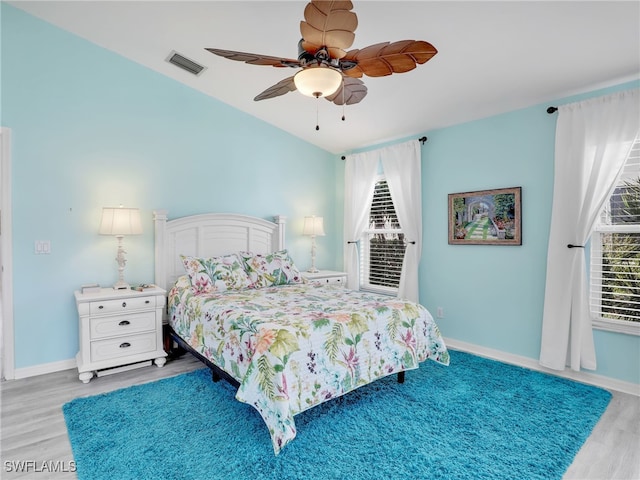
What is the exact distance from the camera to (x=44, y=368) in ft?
10.8

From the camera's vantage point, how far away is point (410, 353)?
283cm

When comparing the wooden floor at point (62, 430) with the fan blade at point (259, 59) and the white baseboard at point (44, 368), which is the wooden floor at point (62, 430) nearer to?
the white baseboard at point (44, 368)

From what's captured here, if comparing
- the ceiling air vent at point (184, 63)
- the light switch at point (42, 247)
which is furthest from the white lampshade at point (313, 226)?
the light switch at point (42, 247)

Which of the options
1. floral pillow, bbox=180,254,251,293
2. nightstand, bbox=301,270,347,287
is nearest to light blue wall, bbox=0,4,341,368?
floral pillow, bbox=180,254,251,293

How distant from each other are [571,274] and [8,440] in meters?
4.31

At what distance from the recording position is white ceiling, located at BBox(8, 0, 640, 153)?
2426mm

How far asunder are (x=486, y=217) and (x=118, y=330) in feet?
12.5

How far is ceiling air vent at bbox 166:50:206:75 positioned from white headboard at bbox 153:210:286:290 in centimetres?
152

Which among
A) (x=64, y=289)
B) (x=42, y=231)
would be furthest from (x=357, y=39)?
(x=64, y=289)

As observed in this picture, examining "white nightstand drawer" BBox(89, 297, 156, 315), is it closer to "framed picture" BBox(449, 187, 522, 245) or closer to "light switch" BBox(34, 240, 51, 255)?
"light switch" BBox(34, 240, 51, 255)

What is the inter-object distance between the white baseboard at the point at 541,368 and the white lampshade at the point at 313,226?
6.98ft

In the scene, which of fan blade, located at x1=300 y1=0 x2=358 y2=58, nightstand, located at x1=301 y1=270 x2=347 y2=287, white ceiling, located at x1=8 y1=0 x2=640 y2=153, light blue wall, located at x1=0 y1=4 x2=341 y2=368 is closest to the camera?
fan blade, located at x1=300 y1=0 x2=358 y2=58

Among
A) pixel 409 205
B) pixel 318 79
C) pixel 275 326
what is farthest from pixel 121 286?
pixel 409 205

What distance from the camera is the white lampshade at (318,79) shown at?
1.96 metres
